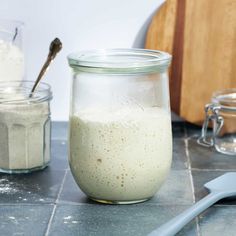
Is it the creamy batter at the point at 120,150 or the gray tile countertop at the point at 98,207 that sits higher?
the creamy batter at the point at 120,150

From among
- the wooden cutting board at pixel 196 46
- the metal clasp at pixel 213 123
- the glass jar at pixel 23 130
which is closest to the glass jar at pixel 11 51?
the glass jar at pixel 23 130

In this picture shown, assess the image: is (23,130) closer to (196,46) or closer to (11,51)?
(11,51)

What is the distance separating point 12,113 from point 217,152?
394 mm

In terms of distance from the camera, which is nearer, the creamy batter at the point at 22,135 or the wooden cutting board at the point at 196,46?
the creamy batter at the point at 22,135

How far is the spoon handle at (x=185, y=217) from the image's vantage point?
0.84 m

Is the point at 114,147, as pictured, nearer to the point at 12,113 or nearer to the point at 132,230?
the point at 132,230

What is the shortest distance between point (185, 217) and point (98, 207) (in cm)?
15

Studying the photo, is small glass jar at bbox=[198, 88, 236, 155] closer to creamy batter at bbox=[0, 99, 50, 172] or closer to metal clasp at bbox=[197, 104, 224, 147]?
metal clasp at bbox=[197, 104, 224, 147]

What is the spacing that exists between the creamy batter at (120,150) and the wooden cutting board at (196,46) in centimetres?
41

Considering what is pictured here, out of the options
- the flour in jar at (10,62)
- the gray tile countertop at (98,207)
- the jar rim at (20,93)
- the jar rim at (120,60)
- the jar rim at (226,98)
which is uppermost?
the jar rim at (120,60)

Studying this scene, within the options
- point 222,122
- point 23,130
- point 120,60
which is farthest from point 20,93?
Answer: point 222,122

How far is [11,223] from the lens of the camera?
0.93 m

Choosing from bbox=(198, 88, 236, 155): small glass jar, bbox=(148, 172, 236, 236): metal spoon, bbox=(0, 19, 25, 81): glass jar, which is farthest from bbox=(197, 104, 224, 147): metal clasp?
bbox=(0, 19, 25, 81): glass jar

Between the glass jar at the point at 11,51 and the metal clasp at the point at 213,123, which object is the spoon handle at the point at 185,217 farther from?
the glass jar at the point at 11,51
